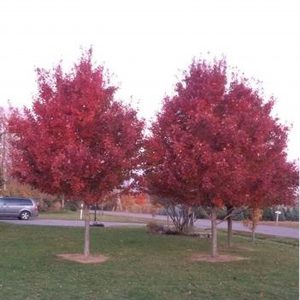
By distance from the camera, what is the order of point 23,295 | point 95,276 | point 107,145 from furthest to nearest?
point 107,145, point 95,276, point 23,295

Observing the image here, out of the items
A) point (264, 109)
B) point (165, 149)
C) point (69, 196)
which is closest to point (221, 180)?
point (165, 149)

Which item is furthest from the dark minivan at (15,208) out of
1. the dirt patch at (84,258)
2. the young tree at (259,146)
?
the young tree at (259,146)

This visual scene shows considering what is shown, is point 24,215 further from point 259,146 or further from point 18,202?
point 259,146

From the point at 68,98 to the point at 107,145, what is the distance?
176 cm

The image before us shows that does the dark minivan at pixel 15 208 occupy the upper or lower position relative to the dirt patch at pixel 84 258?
upper

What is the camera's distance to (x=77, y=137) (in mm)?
14227

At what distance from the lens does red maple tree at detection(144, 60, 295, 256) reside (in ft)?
46.0

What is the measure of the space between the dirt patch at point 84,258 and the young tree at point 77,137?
0.29 metres

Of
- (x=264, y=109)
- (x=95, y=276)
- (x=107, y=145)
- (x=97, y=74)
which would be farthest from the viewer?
(x=264, y=109)

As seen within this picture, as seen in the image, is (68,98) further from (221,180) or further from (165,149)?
(221,180)

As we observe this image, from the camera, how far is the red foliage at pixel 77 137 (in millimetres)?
13805

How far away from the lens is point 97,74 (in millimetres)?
14750

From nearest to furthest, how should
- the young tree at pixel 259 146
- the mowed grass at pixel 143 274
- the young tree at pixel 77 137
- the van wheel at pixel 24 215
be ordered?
the mowed grass at pixel 143 274 → the young tree at pixel 77 137 → the young tree at pixel 259 146 → the van wheel at pixel 24 215

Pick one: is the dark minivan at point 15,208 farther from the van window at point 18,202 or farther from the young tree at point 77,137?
the young tree at point 77,137
